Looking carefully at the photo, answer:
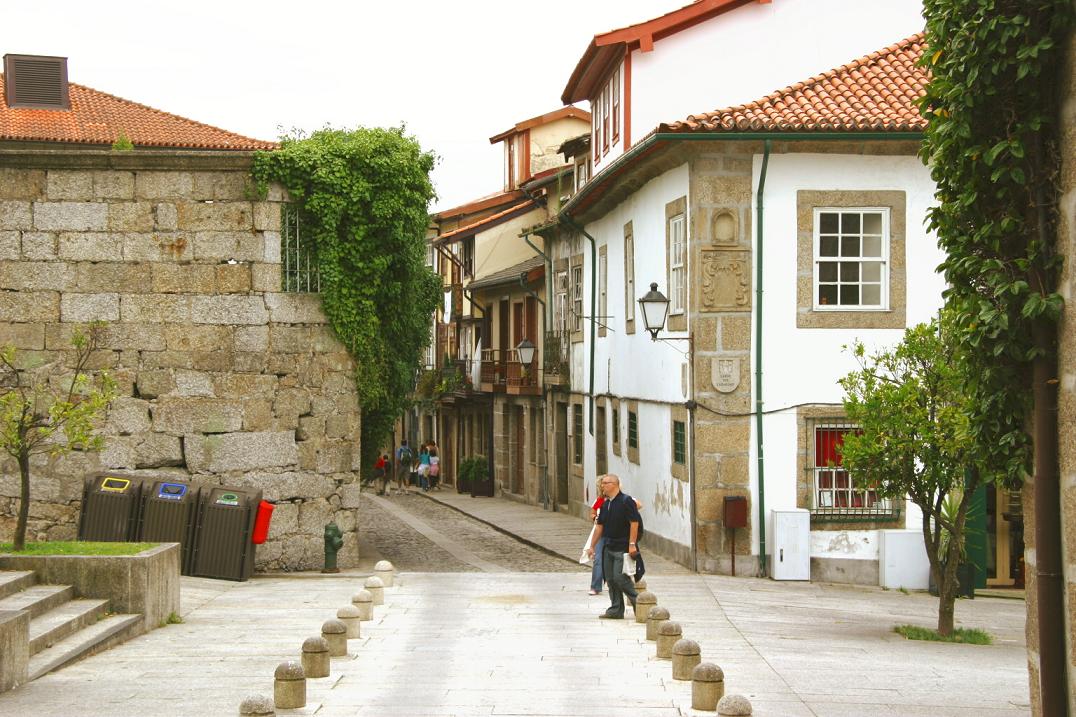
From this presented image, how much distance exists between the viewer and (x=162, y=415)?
17.6m

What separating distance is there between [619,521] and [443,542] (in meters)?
11.3

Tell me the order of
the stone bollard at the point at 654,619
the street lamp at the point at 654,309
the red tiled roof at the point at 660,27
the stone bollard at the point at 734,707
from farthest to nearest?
the red tiled roof at the point at 660,27 < the street lamp at the point at 654,309 < the stone bollard at the point at 654,619 < the stone bollard at the point at 734,707

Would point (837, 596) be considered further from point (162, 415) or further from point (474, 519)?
point (474, 519)

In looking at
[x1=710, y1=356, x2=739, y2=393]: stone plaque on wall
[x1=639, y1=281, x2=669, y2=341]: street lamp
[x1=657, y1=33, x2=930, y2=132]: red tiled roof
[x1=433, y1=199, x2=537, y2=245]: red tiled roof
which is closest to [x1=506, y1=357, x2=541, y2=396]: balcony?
[x1=433, y1=199, x2=537, y2=245]: red tiled roof

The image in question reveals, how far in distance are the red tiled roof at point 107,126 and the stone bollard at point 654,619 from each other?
53.8 ft

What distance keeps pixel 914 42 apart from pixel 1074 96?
590 inches

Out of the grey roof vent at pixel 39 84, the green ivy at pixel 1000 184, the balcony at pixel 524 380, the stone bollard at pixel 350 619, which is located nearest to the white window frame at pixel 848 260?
the stone bollard at pixel 350 619

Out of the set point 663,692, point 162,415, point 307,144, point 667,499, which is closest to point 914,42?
point 667,499

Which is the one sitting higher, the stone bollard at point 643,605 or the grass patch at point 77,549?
the grass patch at point 77,549

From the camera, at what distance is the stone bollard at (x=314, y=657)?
10117 millimetres

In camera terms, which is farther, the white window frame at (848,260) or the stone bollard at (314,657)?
the white window frame at (848,260)

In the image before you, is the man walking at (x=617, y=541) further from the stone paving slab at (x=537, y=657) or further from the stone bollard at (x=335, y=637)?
the stone bollard at (x=335, y=637)

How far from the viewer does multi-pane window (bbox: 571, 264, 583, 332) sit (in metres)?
29.3

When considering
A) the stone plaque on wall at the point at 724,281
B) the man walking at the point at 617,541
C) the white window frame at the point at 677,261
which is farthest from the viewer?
the white window frame at the point at 677,261
